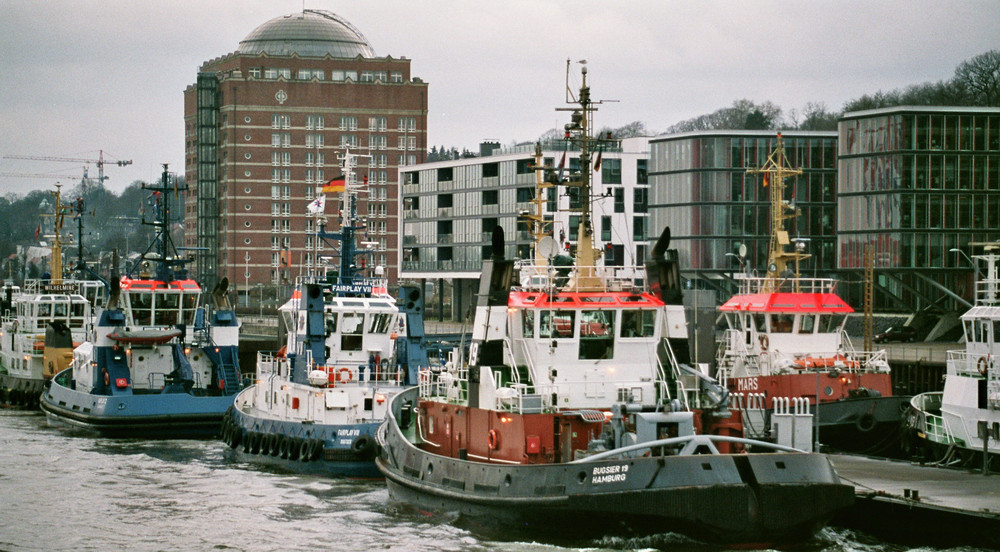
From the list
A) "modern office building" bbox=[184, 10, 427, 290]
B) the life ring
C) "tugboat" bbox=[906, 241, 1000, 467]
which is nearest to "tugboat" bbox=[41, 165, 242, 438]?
the life ring

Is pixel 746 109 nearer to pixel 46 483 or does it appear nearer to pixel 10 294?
pixel 10 294

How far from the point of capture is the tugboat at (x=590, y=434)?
820 inches

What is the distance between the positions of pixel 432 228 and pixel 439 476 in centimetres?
6485

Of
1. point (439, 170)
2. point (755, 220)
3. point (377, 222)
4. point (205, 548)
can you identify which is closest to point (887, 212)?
point (755, 220)

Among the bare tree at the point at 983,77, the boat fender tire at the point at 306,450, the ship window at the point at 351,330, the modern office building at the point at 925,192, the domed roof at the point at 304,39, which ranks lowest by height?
the boat fender tire at the point at 306,450

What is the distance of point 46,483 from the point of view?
1243 inches

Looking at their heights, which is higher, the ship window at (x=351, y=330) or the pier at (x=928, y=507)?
the ship window at (x=351, y=330)

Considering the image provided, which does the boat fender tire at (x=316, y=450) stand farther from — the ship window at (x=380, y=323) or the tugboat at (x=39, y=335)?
the tugboat at (x=39, y=335)

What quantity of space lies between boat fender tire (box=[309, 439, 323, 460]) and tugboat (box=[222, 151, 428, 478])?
0.02 metres

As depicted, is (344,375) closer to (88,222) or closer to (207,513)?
(207,513)

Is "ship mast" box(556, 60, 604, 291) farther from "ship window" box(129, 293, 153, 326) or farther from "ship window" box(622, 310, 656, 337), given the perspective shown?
"ship window" box(129, 293, 153, 326)

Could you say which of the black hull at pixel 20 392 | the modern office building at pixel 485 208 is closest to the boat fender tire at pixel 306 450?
the black hull at pixel 20 392

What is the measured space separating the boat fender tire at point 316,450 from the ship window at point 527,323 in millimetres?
9497

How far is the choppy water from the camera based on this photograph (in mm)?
23406
